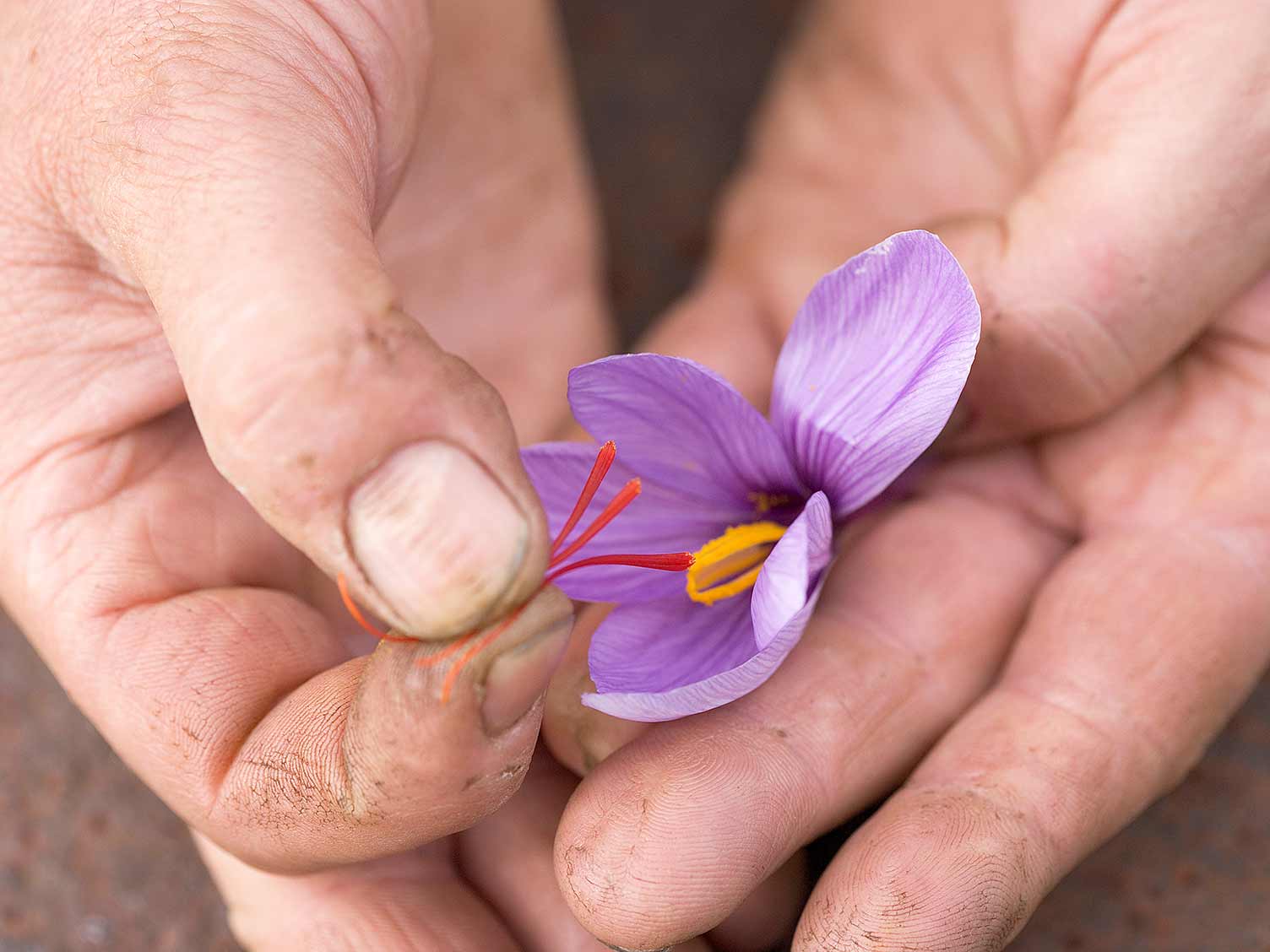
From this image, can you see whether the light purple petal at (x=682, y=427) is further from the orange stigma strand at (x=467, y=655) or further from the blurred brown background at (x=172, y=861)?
the blurred brown background at (x=172, y=861)

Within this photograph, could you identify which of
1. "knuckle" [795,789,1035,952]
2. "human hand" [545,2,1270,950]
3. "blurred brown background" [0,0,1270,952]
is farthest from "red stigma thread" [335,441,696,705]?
"blurred brown background" [0,0,1270,952]

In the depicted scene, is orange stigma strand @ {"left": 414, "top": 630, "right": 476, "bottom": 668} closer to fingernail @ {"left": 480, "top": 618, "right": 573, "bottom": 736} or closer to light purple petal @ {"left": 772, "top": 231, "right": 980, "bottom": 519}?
fingernail @ {"left": 480, "top": 618, "right": 573, "bottom": 736}

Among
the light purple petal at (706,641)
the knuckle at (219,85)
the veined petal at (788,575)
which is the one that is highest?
the knuckle at (219,85)

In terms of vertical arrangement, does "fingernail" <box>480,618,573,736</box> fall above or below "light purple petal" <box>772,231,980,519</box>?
below

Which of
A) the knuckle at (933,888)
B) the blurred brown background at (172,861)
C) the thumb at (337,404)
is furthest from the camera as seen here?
the blurred brown background at (172,861)

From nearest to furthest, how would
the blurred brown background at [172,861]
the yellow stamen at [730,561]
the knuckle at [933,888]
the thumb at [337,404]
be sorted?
the thumb at [337,404] < the knuckle at [933,888] < the yellow stamen at [730,561] < the blurred brown background at [172,861]

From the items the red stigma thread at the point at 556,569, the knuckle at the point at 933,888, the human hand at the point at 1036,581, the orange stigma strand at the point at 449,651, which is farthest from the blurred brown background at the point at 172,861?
the orange stigma strand at the point at 449,651

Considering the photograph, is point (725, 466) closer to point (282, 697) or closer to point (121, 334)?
point (282, 697)

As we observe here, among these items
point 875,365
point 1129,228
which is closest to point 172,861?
point 875,365
